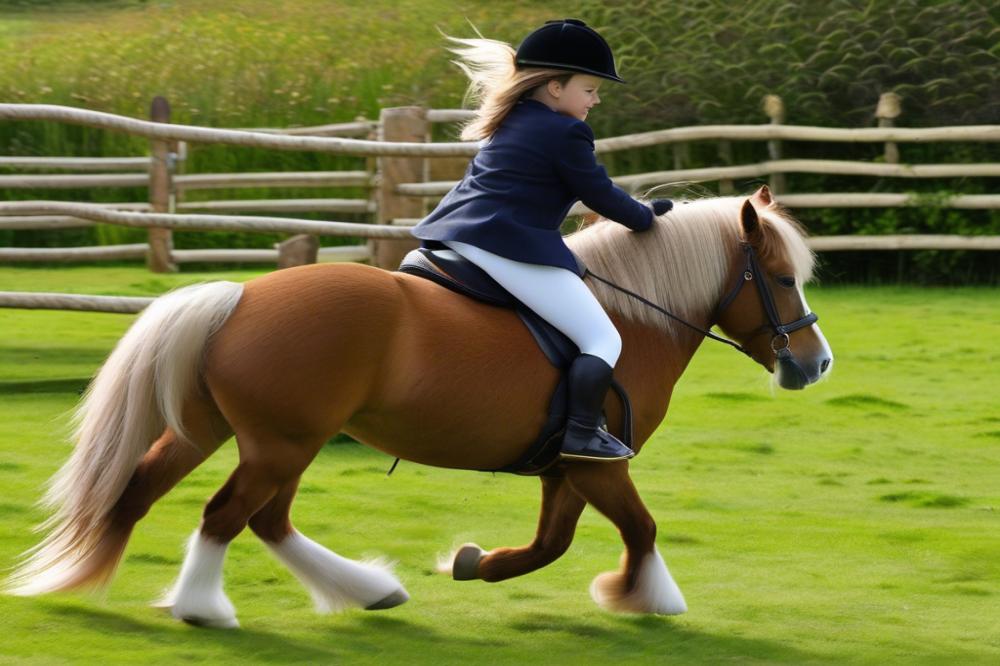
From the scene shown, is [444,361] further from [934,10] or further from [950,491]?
[934,10]

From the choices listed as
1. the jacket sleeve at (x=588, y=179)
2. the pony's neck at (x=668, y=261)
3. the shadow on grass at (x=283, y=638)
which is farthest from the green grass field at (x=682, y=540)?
the jacket sleeve at (x=588, y=179)

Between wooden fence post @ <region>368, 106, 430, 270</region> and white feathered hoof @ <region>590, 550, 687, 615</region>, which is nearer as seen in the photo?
white feathered hoof @ <region>590, 550, 687, 615</region>

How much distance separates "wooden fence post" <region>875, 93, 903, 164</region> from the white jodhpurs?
969 cm

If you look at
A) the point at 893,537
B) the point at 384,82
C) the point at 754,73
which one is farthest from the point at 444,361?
the point at 384,82

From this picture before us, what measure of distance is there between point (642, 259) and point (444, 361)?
0.78m

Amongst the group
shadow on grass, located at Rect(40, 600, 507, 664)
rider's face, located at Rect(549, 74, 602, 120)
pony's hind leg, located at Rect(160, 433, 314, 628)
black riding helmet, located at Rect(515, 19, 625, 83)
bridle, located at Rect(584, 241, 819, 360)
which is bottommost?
shadow on grass, located at Rect(40, 600, 507, 664)

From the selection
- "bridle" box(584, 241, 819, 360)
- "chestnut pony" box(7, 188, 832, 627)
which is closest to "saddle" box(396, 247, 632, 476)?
"chestnut pony" box(7, 188, 832, 627)

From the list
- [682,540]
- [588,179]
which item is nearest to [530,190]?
[588,179]

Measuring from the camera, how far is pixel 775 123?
13664mm

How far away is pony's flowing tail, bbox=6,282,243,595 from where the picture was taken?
3676 millimetres

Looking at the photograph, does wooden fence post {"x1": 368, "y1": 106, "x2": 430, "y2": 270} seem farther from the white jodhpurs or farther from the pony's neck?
the white jodhpurs

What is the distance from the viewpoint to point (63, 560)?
382 cm

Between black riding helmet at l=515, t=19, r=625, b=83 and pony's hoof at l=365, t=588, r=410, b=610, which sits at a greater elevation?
black riding helmet at l=515, t=19, r=625, b=83

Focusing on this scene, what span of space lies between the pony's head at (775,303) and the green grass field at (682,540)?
0.74m
